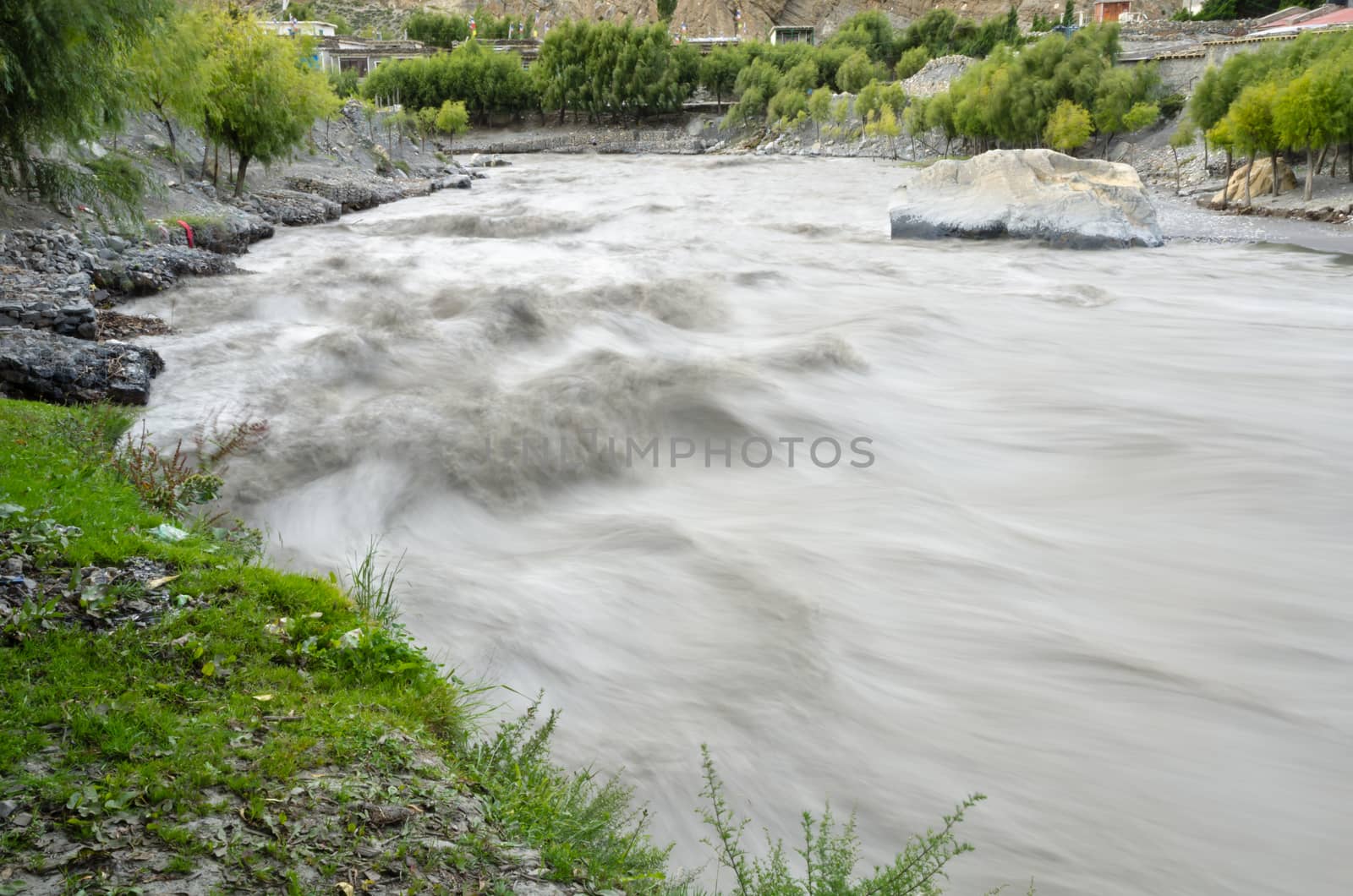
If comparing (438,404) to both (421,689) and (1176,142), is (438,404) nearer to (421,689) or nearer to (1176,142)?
(421,689)

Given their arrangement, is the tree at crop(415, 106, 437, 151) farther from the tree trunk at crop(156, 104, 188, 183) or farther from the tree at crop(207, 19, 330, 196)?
the tree at crop(207, 19, 330, 196)

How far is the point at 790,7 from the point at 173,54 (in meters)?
162

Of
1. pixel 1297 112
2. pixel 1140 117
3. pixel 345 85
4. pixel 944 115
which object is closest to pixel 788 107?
pixel 944 115

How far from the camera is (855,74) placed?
94.7m

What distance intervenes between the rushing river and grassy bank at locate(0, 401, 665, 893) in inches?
34.8

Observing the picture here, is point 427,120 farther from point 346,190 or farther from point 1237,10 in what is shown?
point 1237,10

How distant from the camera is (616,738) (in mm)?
5383

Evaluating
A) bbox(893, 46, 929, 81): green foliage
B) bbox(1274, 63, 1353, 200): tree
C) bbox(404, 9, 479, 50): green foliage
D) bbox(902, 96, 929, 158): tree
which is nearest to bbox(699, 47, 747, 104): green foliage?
bbox(893, 46, 929, 81): green foliage

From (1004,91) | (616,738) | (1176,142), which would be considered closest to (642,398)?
(616,738)

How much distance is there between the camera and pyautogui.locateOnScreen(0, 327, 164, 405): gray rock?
30.1 feet

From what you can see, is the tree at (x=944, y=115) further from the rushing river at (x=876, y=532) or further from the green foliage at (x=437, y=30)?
the green foliage at (x=437, y=30)

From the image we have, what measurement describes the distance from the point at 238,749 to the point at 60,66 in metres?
5.87

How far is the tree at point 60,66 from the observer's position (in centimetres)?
641

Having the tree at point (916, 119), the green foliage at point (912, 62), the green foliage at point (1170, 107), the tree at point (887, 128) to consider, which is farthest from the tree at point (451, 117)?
the green foliage at point (1170, 107)
